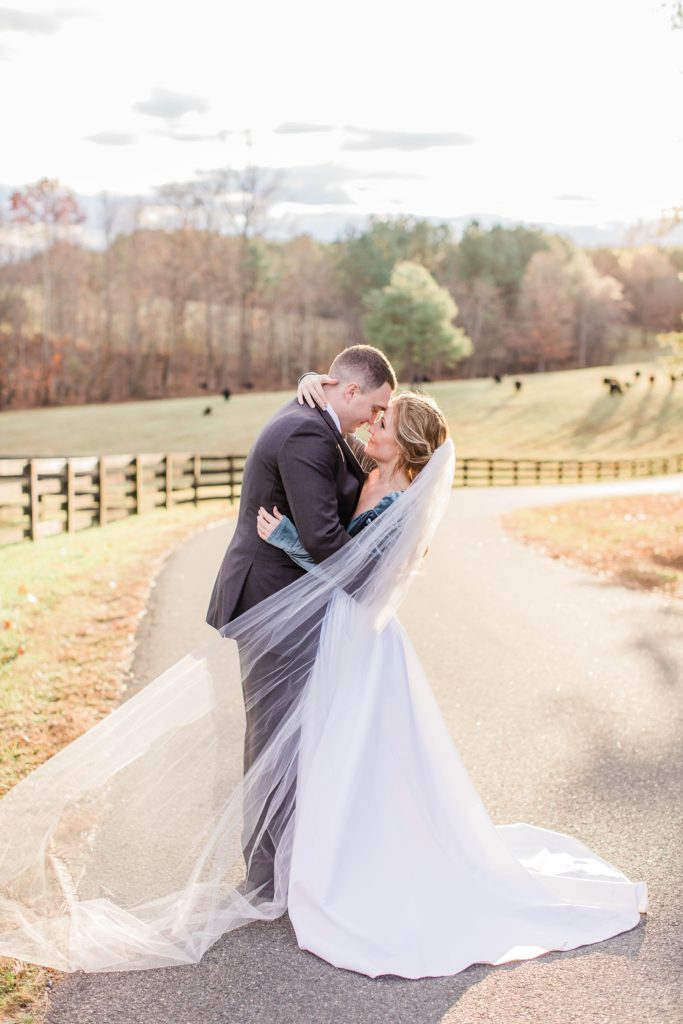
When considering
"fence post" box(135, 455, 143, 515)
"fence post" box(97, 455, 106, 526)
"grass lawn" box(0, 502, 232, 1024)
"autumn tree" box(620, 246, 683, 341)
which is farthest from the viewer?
"autumn tree" box(620, 246, 683, 341)

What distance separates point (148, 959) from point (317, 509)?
1.79 m

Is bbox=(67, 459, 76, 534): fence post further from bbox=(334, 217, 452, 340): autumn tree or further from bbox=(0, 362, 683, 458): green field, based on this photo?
bbox=(334, 217, 452, 340): autumn tree

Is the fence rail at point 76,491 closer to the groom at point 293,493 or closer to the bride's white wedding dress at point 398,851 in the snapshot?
the groom at point 293,493

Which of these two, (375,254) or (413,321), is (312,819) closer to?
(413,321)

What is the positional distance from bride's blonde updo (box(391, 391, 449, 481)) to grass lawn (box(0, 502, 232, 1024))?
237 centimetres

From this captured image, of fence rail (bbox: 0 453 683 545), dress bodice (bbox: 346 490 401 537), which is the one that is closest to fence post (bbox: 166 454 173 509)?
fence rail (bbox: 0 453 683 545)

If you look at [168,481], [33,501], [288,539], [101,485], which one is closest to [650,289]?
[168,481]

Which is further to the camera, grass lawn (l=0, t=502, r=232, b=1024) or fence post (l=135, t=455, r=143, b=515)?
fence post (l=135, t=455, r=143, b=515)

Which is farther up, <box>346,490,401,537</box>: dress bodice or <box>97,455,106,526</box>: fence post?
<box>346,490,401,537</box>: dress bodice

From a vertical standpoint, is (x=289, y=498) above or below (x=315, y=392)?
below

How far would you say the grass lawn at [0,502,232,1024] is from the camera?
6.00 m

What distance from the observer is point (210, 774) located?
171 inches

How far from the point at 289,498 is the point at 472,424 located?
59.4 meters

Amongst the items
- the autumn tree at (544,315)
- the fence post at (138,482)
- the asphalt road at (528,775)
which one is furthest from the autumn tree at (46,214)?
the asphalt road at (528,775)
